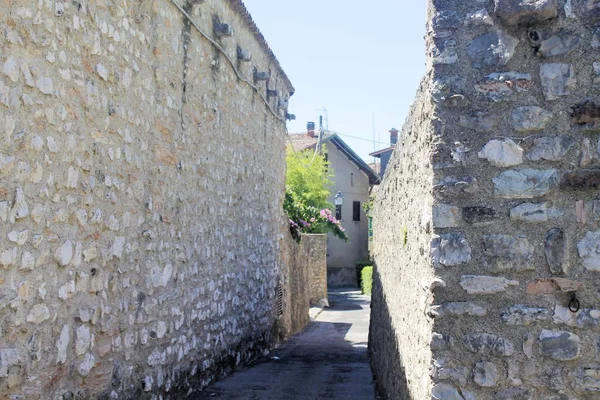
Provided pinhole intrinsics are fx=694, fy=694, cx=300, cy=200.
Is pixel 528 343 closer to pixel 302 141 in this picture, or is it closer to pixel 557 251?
pixel 557 251

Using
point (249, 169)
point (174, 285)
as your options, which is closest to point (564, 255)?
point (174, 285)

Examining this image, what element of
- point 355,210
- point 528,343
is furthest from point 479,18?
point 355,210

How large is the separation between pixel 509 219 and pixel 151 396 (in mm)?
3732

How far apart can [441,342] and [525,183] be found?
0.99 m

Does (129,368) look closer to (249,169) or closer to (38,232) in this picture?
(38,232)

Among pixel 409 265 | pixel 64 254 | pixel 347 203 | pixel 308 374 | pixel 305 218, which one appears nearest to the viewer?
pixel 64 254

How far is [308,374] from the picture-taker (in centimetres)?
923

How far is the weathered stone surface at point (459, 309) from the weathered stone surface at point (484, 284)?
3.0 inches

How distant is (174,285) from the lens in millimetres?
6785

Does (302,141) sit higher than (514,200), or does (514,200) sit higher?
(302,141)

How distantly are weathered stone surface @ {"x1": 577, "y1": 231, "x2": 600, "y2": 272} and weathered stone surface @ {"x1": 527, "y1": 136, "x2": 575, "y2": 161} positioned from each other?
1.50ft

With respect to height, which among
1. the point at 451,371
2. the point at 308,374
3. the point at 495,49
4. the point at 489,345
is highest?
the point at 495,49

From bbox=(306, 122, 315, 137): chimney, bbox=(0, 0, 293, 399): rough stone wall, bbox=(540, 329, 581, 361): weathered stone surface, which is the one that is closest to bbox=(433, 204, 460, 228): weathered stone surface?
bbox=(540, 329, 581, 361): weathered stone surface

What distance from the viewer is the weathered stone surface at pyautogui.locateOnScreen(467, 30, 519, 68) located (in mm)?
3891
